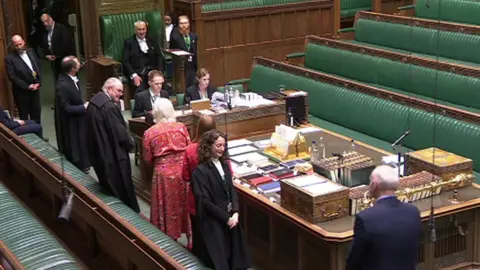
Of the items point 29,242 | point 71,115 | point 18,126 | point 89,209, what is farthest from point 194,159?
point 18,126

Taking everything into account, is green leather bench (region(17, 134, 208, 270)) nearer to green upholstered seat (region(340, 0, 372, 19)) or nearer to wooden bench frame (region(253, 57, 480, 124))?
wooden bench frame (region(253, 57, 480, 124))

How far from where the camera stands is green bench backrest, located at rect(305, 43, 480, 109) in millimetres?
8547

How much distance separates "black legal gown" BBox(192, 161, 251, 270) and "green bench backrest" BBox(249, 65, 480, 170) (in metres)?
2.38

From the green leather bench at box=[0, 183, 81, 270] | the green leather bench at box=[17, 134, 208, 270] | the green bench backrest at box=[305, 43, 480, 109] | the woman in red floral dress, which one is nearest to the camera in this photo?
the green leather bench at box=[0, 183, 81, 270]

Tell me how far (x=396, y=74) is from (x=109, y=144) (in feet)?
14.0

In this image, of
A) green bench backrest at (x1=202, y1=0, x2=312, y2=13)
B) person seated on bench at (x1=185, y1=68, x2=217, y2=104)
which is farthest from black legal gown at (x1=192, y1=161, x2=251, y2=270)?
green bench backrest at (x1=202, y1=0, x2=312, y2=13)

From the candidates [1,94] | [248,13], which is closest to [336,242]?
[1,94]

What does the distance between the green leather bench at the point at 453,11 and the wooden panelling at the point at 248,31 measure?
1.39 metres

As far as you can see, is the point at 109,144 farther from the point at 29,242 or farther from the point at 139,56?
the point at 139,56

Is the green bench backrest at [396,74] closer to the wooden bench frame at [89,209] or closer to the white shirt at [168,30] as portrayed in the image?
the white shirt at [168,30]

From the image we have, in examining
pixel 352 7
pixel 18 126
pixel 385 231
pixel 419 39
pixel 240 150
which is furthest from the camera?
pixel 352 7

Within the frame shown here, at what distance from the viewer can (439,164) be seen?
577 centimetres

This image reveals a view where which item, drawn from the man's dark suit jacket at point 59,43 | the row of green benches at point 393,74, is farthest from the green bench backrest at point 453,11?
the man's dark suit jacket at point 59,43

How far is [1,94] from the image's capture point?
997cm
